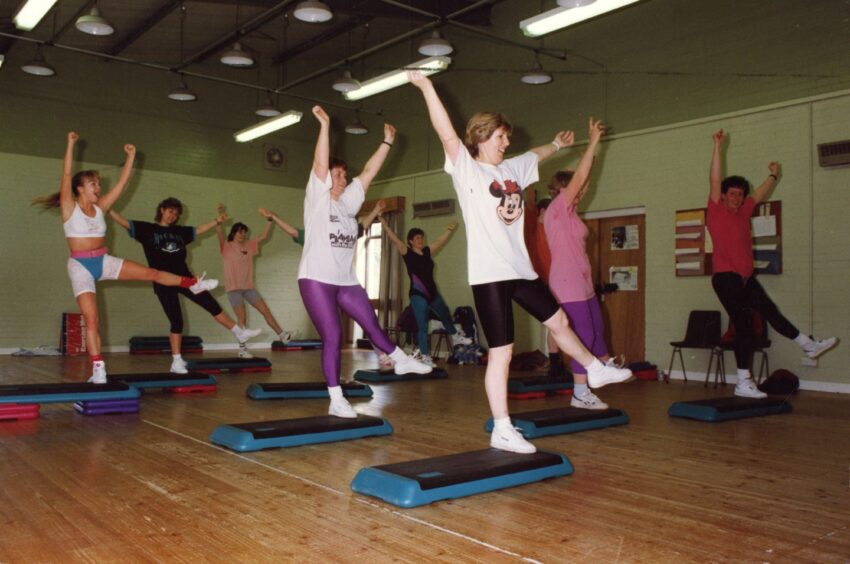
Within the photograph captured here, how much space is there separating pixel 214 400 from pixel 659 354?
5416 mm

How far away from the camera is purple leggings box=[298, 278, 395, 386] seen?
14.3 feet

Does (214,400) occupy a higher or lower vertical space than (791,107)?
lower

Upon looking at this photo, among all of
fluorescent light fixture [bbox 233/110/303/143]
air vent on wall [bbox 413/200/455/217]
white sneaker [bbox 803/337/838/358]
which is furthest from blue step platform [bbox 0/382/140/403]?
air vent on wall [bbox 413/200/455/217]

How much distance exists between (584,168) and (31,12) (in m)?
6.05

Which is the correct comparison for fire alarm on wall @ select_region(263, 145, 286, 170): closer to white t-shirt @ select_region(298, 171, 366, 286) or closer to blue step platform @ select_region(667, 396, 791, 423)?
white t-shirt @ select_region(298, 171, 366, 286)

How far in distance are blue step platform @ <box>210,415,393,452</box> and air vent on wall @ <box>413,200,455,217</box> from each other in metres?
7.51

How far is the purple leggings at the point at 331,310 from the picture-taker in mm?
4348

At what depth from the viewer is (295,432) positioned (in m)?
3.90

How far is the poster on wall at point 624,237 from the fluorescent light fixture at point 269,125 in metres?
4.97

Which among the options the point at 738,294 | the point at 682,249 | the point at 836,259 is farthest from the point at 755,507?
the point at 682,249

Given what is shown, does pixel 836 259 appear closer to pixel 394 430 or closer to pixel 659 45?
pixel 659 45

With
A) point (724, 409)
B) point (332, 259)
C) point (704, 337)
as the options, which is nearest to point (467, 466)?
point (332, 259)

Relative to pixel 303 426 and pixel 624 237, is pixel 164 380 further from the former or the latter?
pixel 624 237

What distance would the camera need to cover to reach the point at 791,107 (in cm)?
763
